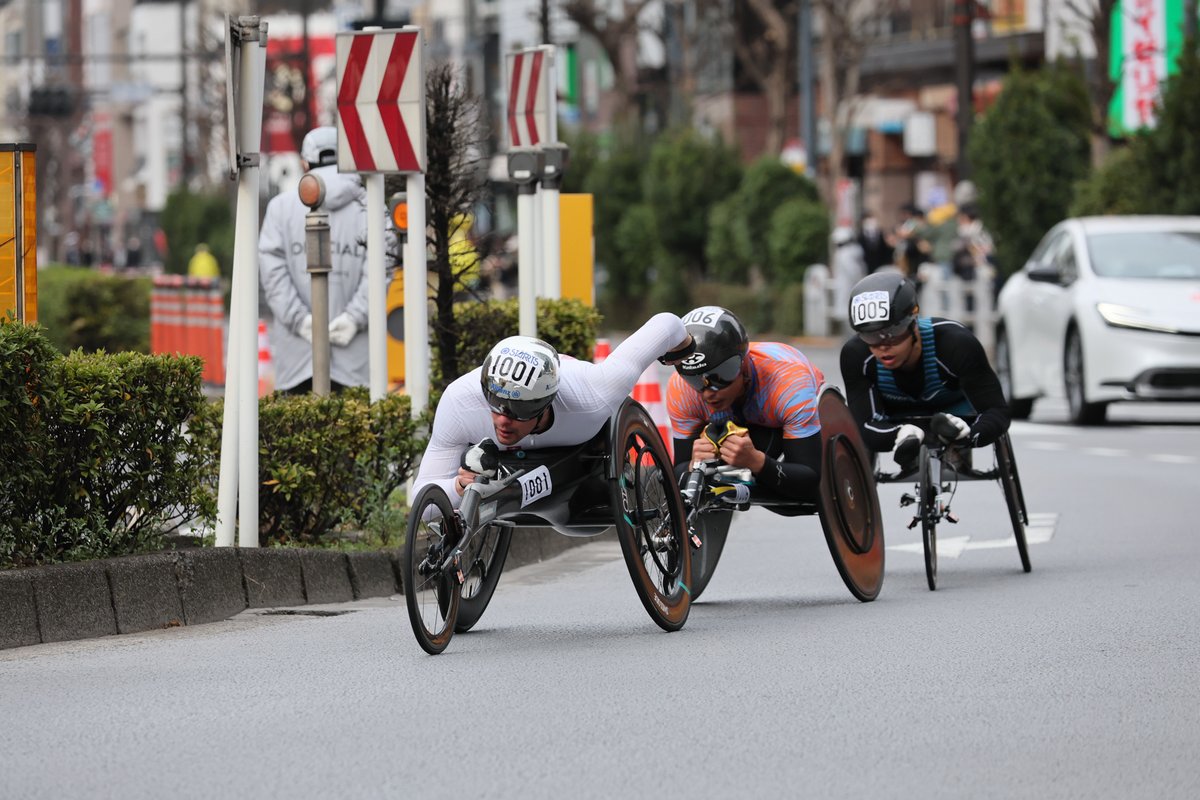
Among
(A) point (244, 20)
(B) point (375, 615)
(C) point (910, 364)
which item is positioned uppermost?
(A) point (244, 20)

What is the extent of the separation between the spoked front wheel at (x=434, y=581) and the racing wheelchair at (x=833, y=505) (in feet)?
4.35

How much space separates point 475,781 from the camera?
6238 millimetres

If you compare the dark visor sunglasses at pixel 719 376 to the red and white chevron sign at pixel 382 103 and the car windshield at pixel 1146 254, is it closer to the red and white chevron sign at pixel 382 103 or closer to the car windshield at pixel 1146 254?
the red and white chevron sign at pixel 382 103

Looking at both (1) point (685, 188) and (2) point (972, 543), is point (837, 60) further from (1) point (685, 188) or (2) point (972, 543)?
(2) point (972, 543)

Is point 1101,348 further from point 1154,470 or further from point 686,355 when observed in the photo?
point 686,355

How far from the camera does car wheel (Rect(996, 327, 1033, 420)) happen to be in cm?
2214

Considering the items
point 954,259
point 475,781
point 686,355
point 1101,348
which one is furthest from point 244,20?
point 954,259

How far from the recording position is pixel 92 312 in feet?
97.4

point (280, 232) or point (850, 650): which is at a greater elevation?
point (280, 232)

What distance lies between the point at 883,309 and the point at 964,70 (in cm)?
2534

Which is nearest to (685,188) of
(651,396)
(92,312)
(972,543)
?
(92,312)

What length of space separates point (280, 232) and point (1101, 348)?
8.59 metres

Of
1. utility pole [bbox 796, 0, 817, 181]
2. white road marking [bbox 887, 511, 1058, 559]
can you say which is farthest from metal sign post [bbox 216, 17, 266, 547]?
utility pole [bbox 796, 0, 817, 181]

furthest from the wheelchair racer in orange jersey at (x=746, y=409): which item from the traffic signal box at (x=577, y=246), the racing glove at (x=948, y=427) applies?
the traffic signal box at (x=577, y=246)
